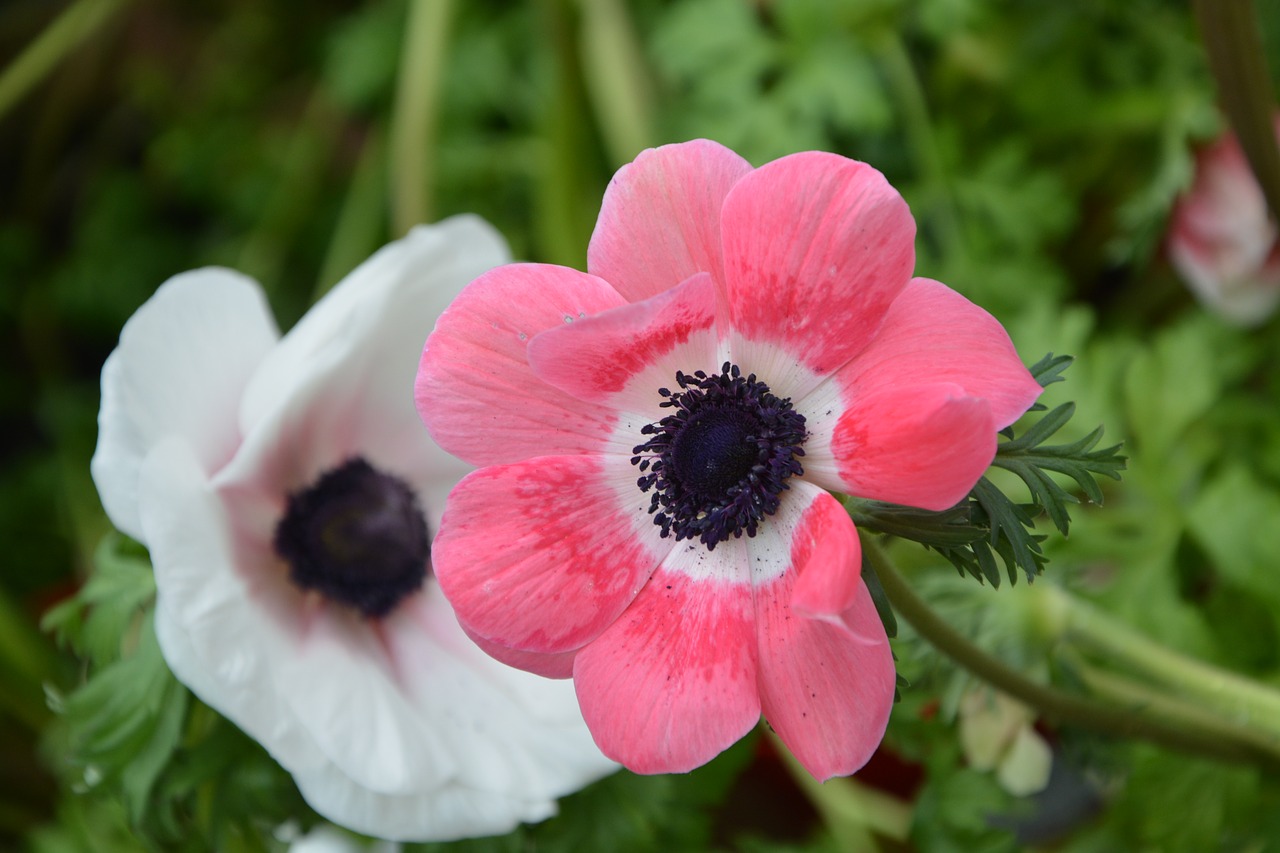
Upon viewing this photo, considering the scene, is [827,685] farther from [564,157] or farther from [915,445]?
[564,157]

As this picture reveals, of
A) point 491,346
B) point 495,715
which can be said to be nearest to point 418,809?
point 495,715

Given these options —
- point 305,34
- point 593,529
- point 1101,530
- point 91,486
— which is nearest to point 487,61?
point 305,34

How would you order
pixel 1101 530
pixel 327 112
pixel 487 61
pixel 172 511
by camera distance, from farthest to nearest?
pixel 327 112, pixel 487 61, pixel 1101 530, pixel 172 511

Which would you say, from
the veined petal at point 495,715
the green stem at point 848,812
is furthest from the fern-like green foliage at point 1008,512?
the green stem at point 848,812

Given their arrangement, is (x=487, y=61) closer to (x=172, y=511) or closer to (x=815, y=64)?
(x=815, y=64)

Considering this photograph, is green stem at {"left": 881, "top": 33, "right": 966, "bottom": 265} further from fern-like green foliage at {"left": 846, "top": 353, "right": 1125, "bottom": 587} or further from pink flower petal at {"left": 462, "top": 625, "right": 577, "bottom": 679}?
pink flower petal at {"left": 462, "top": 625, "right": 577, "bottom": 679}

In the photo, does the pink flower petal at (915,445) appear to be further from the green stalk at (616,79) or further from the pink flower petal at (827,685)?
the green stalk at (616,79)

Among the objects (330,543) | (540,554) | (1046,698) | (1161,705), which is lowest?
(1161,705)
